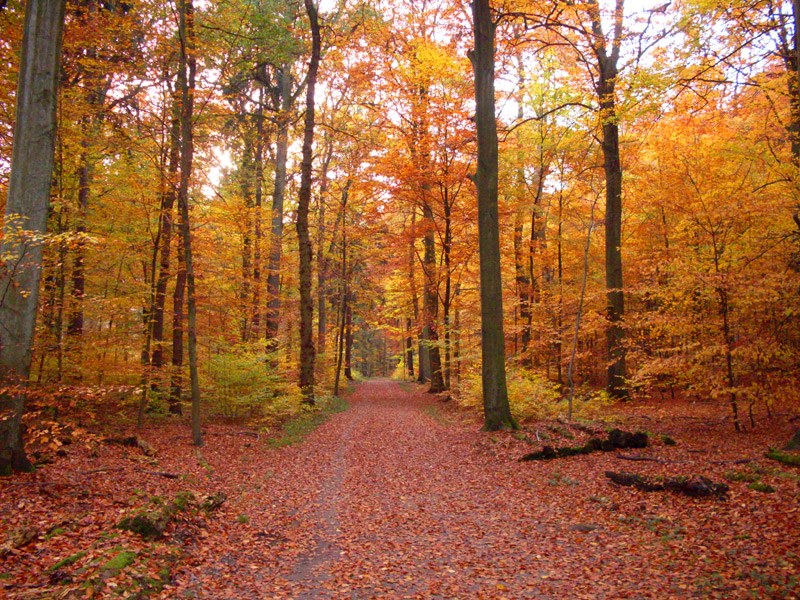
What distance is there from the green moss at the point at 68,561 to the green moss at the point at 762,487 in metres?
7.30

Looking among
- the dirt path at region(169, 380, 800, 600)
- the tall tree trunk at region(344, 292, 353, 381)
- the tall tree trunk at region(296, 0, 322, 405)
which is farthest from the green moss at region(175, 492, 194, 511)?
the tall tree trunk at region(344, 292, 353, 381)

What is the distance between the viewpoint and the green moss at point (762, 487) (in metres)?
5.37

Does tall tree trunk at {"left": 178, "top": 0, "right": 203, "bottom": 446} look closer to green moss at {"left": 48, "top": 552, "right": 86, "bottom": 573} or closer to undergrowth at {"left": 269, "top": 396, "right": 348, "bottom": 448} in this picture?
undergrowth at {"left": 269, "top": 396, "right": 348, "bottom": 448}

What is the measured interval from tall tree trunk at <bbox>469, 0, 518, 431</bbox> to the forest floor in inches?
75.9

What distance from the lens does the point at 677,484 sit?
588cm

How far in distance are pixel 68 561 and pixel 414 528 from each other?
375cm

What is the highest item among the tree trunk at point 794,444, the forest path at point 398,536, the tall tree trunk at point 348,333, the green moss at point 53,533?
the tall tree trunk at point 348,333

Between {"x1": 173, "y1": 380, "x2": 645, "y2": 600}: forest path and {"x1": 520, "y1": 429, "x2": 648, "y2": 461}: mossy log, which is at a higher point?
{"x1": 520, "y1": 429, "x2": 648, "y2": 461}: mossy log

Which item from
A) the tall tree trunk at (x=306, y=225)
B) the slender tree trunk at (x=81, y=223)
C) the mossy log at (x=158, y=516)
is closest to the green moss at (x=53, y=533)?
the mossy log at (x=158, y=516)

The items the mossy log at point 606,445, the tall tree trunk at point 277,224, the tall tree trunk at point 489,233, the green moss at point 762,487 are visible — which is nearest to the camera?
the green moss at point 762,487

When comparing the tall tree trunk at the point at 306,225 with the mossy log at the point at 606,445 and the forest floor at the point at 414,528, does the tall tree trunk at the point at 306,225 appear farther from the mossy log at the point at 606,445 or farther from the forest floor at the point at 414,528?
the mossy log at the point at 606,445

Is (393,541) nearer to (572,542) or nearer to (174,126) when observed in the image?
(572,542)

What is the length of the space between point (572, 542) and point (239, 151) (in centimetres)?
1710

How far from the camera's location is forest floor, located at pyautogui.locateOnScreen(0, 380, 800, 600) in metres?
4.13
